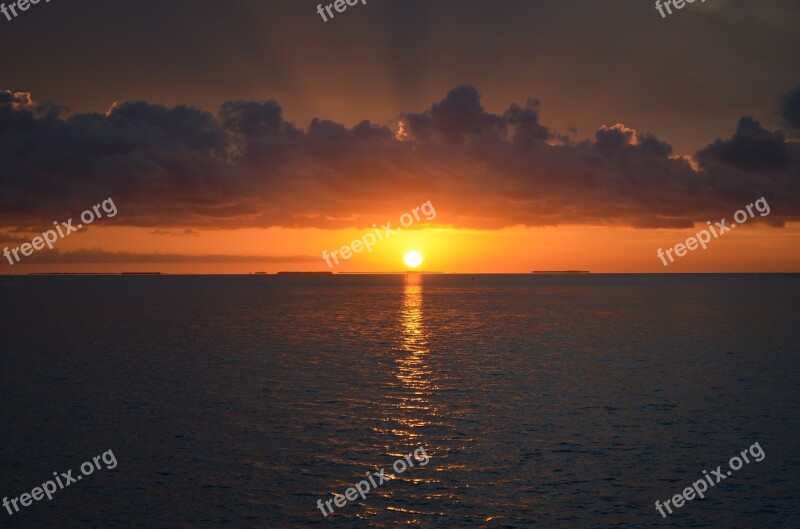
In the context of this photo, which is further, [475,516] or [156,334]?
[156,334]

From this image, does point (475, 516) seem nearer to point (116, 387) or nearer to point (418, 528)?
point (418, 528)

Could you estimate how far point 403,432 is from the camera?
114 ft

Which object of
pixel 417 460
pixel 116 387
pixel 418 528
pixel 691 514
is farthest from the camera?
pixel 116 387

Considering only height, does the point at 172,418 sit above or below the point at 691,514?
above

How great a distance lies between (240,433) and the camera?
3444 centimetres

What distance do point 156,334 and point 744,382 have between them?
7075cm

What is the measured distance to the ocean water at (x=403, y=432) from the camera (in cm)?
2394

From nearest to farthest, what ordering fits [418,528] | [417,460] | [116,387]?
[418,528]
[417,460]
[116,387]

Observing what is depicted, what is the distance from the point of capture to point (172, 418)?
125 feet

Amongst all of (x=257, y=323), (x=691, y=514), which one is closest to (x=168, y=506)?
(x=691, y=514)

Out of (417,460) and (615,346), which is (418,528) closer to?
(417,460)

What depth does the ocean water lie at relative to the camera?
2394 cm

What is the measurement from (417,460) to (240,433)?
9.92 m

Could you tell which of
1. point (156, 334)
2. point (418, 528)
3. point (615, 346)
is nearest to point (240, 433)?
point (418, 528)
